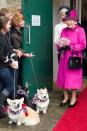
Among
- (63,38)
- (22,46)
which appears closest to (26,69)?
(22,46)

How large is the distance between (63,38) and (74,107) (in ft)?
3.95

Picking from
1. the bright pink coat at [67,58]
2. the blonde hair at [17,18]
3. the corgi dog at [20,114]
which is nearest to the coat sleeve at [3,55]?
the corgi dog at [20,114]

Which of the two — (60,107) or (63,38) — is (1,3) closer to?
(63,38)

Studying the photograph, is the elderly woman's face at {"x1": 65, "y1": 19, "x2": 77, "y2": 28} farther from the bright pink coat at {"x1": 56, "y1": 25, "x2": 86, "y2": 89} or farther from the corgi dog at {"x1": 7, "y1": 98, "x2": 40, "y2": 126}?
the corgi dog at {"x1": 7, "y1": 98, "x2": 40, "y2": 126}

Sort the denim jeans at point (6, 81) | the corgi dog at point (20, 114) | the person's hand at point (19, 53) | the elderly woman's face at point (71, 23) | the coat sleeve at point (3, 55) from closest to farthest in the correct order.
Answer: the corgi dog at point (20, 114), the coat sleeve at point (3, 55), the denim jeans at point (6, 81), the person's hand at point (19, 53), the elderly woman's face at point (71, 23)

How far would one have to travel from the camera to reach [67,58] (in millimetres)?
6281

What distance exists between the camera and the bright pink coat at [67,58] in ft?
20.2

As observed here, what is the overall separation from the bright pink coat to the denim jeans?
1118 mm

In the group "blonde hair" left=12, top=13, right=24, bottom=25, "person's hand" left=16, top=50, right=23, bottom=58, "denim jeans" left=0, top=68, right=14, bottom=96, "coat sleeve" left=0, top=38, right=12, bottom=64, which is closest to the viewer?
"coat sleeve" left=0, top=38, right=12, bottom=64

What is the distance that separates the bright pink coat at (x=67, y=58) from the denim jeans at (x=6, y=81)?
3.67 feet

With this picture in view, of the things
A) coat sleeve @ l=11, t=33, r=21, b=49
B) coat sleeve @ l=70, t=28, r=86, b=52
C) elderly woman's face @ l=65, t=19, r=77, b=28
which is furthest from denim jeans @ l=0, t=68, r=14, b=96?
elderly woman's face @ l=65, t=19, r=77, b=28

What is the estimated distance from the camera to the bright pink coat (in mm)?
6148

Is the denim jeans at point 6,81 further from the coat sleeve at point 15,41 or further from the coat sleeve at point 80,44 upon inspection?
the coat sleeve at point 80,44

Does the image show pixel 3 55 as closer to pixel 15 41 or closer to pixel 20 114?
pixel 15 41
